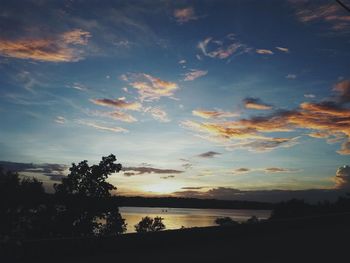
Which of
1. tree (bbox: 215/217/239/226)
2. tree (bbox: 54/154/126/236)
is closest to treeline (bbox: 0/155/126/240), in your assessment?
tree (bbox: 54/154/126/236)

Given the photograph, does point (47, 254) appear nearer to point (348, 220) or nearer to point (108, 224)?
point (348, 220)

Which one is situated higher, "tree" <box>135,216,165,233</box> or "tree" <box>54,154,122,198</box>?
"tree" <box>54,154,122,198</box>

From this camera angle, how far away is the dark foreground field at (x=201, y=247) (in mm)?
7973

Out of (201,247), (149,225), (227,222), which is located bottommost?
(149,225)

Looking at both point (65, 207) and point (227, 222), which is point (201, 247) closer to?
point (227, 222)

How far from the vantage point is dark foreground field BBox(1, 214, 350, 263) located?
797 cm

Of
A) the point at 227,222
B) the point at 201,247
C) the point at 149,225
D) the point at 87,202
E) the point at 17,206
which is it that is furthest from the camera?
the point at 149,225

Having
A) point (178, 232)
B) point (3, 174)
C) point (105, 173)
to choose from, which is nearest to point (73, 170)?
point (105, 173)

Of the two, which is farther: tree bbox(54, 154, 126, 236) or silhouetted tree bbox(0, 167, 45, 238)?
silhouetted tree bbox(0, 167, 45, 238)

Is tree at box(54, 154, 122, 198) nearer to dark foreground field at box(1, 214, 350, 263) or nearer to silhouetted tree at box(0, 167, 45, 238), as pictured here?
silhouetted tree at box(0, 167, 45, 238)

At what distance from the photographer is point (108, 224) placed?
3841 cm

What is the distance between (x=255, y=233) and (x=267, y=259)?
493 centimetres

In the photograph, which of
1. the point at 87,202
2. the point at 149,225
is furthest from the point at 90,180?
the point at 149,225

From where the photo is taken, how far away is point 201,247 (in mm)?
10117
